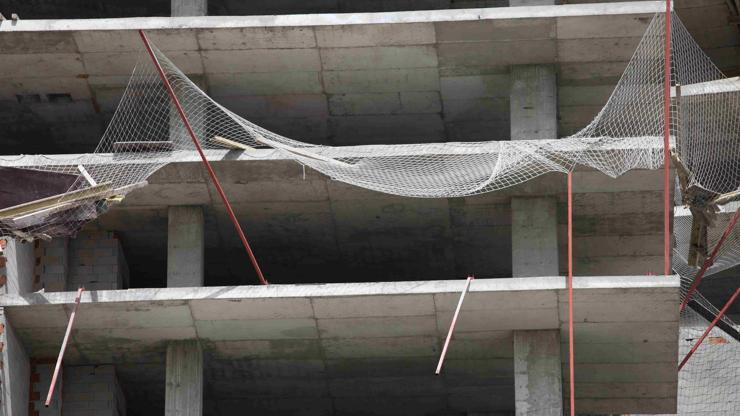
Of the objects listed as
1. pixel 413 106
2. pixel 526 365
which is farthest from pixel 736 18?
pixel 526 365

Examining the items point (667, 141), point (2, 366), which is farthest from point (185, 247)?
point (667, 141)

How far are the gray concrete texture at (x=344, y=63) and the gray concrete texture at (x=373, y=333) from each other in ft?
12.3

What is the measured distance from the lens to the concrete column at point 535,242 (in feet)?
85.7

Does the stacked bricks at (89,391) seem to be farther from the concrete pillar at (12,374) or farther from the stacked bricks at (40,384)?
the concrete pillar at (12,374)

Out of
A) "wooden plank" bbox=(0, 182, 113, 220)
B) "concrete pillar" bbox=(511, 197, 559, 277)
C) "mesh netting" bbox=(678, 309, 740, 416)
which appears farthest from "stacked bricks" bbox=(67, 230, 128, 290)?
"mesh netting" bbox=(678, 309, 740, 416)

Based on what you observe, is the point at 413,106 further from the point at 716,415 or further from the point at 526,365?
the point at 716,415

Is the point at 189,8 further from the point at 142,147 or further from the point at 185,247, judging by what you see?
the point at 185,247

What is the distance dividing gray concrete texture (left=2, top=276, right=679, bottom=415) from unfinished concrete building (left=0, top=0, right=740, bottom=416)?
0.04m

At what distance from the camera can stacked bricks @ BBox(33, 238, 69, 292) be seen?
27.8m

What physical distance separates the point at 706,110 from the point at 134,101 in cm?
808

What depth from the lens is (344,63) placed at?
28391mm

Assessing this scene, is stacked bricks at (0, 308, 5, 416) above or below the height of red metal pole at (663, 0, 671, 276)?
below

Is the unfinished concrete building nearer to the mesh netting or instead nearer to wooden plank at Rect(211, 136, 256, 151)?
wooden plank at Rect(211, 136, 256, 151)

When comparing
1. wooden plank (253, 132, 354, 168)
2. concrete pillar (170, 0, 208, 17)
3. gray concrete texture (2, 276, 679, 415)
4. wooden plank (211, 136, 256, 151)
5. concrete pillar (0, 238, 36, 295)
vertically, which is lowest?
gray concrete texture (2, 276, 679, 415)
